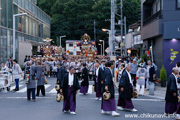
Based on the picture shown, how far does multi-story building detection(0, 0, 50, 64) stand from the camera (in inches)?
1172

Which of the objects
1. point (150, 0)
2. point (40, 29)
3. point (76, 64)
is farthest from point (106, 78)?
point (40, 29)

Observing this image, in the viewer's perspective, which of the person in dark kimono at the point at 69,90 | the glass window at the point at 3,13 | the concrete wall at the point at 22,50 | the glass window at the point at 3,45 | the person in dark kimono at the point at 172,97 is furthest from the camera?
the concrete wall at the point at 22,50

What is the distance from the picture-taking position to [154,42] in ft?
77.2

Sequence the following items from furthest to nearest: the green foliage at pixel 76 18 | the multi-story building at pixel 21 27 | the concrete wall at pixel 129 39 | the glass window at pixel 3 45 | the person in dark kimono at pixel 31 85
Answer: the green foliage at pixel 76 18 → the concrete wall at pixel 129 39 → the multi-story building at pixel 21 27 → the glass window at pixel 3 45 → the person in dark kimono at pixel 31 85

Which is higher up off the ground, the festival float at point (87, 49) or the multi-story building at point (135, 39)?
the multi-story building at point (135, 39)

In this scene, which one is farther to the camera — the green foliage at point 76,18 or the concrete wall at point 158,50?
the green foliage at point 76,18

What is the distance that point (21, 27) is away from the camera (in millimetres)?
38094

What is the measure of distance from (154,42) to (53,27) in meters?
50.7

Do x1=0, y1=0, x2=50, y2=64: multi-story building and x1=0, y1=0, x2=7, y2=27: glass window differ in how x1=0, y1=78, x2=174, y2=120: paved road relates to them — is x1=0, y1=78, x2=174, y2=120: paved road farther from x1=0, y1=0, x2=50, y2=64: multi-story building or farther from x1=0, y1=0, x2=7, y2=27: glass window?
x1=0, y1=0, x2=7, y2=27: glass window

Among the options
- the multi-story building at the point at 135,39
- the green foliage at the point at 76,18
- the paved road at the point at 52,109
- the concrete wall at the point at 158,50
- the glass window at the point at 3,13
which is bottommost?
the paved road at the point at 52,109

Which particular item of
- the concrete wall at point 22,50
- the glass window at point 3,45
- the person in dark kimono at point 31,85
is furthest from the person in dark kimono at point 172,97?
the concrete wall at point 22,50

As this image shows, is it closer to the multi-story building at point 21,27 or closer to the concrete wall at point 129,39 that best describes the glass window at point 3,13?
the multi-story building at point 21,27

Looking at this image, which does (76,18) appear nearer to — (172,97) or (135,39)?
(135,39)

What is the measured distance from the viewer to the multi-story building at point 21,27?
29.8m
